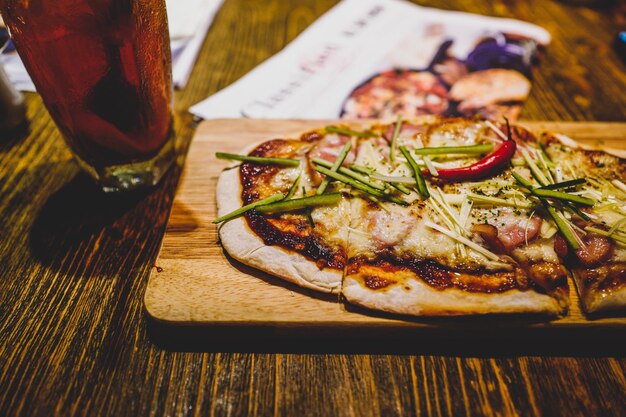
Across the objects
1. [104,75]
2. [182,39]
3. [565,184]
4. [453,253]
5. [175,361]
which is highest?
[104,75]

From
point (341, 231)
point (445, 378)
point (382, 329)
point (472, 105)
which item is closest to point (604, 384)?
point (445, 378)

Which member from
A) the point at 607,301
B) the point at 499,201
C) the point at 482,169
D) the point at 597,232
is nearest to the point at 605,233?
the point at 597,232

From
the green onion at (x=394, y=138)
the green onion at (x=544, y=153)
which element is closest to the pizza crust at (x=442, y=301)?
the green onion at (x=394, y=138)

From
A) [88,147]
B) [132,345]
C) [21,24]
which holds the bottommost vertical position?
[132,345]

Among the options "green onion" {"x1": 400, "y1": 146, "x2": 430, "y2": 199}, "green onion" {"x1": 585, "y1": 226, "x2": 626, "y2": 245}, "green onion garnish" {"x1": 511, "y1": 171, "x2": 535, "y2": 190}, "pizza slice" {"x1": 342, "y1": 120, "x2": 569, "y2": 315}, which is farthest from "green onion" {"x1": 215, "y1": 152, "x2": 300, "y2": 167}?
"green onion" {"x1": 585, "y1": 226, "x2": 626, "y2": 245}

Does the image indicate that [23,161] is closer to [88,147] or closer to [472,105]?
[88,147]

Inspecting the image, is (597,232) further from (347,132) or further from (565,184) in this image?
→ (347,132)
